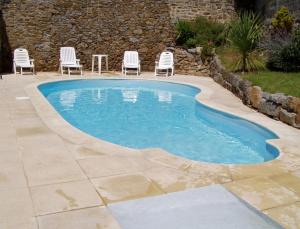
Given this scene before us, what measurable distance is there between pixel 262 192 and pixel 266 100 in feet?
12.6

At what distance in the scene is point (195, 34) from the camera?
13047mm

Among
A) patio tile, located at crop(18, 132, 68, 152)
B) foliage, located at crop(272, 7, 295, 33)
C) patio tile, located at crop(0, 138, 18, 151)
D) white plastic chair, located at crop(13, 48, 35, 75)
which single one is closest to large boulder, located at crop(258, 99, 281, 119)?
patio tile, located at crop(18, 132, 68, 152)

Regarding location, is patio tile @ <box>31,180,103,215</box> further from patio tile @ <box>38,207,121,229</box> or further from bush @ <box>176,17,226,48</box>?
bush @ <box>176,17,226,48</box>

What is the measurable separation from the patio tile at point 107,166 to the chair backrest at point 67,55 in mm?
8575

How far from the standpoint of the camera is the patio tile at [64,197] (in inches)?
117

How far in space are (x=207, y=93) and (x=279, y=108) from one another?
280 cm

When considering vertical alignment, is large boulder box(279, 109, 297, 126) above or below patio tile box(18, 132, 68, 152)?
above

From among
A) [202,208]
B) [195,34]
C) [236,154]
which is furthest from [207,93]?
[202,208]

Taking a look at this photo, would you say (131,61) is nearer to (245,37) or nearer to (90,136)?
(245,37)

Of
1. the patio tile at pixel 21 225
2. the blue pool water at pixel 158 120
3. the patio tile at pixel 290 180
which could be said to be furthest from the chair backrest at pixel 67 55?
the patio tile at pixel 21 225

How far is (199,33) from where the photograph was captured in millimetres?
12945

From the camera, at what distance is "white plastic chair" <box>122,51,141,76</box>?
1257 cm

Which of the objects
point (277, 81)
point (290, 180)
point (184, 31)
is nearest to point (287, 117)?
point (277, 81)

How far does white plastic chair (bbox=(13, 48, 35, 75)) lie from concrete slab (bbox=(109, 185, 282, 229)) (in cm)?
956
